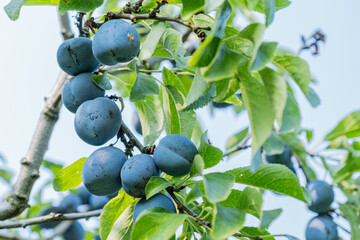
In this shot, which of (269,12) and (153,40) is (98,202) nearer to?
(153,40)

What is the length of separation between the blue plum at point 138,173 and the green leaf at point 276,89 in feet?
1.05

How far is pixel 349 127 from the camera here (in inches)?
69.5

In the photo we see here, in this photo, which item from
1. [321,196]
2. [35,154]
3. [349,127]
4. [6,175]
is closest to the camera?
[35,154]

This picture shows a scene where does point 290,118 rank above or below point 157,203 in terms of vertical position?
above

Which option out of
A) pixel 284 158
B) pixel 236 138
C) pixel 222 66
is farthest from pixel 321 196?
pixel 222 66

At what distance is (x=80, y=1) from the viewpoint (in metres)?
0.99

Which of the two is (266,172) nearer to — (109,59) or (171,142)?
(171,142)

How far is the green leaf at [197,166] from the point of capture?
0.83 meters

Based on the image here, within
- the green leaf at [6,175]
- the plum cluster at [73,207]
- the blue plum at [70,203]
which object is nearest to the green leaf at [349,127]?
the plum cluster at [73,207]

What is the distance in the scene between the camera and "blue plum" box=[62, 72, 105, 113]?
1.06m

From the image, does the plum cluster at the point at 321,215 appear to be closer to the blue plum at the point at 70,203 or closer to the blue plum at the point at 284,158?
the blue plum at the point at 284,158

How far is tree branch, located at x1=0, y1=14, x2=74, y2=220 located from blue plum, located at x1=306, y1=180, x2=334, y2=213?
1191 millimetres

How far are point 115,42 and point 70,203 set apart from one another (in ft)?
5.02

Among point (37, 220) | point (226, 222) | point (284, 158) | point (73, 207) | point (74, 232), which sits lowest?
point (74, 232)
